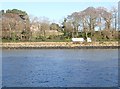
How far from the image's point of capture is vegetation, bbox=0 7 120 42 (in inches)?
1868

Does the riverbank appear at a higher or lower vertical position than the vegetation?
lower

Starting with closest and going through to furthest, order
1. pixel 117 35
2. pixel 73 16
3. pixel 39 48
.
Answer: pixel 39 48
pixel 117 35
pixel 73 16

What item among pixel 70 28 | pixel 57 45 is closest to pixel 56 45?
pixel 57 45

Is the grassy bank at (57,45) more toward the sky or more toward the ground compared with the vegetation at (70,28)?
more toward the ground

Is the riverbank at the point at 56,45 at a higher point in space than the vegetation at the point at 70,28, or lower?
lower

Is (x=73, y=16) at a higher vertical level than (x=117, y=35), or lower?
higher

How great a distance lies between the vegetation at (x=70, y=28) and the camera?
47438 millimetres

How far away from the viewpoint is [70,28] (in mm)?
48469

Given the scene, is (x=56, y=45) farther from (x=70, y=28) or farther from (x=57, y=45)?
(x=70, y=28)

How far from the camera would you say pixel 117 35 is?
4716cm

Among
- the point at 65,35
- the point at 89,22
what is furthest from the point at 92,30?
the point at 65,35

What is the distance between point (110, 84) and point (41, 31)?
37212 mm

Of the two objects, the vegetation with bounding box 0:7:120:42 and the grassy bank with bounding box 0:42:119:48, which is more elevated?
the vegetation with bounding box 0:7:120:42

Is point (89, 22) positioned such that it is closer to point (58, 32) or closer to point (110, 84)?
point (58, 32)
